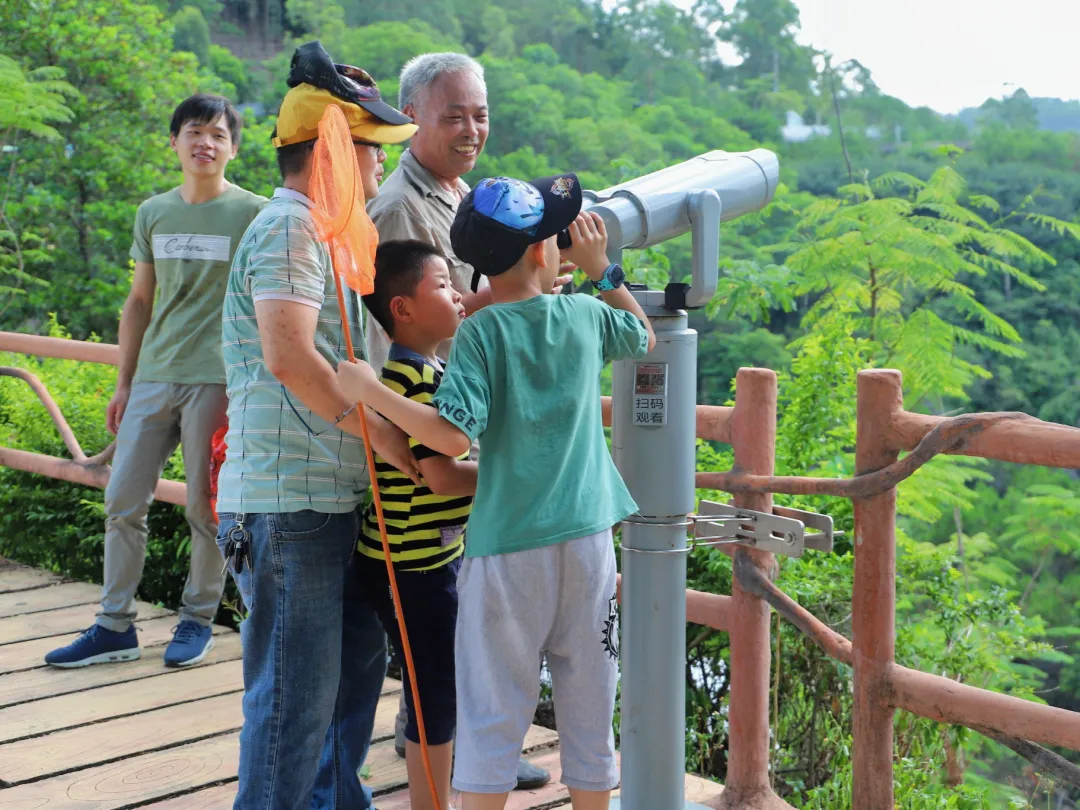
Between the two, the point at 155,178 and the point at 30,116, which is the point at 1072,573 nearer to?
the point at 155,178

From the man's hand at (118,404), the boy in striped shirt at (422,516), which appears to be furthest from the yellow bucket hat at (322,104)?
the man's hand at (118,404)

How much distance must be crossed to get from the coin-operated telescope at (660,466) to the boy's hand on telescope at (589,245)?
9 centimetres

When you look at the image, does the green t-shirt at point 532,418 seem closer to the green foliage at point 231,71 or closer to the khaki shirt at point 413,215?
the khaki shirt at point 413,215

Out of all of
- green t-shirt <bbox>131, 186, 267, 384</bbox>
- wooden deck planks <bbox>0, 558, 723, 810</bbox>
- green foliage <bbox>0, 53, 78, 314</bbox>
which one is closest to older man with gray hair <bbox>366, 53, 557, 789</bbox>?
wooden deck planks <bbox>0, 558, 723, 810</bbox>

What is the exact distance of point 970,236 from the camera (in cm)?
981

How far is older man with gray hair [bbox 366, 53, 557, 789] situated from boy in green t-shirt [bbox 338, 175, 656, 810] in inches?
23.8

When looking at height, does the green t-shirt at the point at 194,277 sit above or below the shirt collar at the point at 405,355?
above

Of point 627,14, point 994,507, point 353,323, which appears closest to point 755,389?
point 353,323

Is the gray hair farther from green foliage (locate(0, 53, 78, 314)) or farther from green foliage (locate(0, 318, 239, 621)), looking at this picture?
green foliage (locate(0, 53, 78, 314))

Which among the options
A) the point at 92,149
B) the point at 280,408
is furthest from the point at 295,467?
the point at 92,149

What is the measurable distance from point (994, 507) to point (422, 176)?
15.5 metres

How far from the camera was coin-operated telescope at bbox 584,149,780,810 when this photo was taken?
5.75 feet

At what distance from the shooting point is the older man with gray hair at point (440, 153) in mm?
2201

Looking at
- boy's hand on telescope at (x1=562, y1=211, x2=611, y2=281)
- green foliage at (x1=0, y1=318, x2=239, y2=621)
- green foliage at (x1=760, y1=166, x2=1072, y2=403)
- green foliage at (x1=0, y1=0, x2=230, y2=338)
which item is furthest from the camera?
green foliage at (x1=0, y1=0, x2=230, y2=338)
